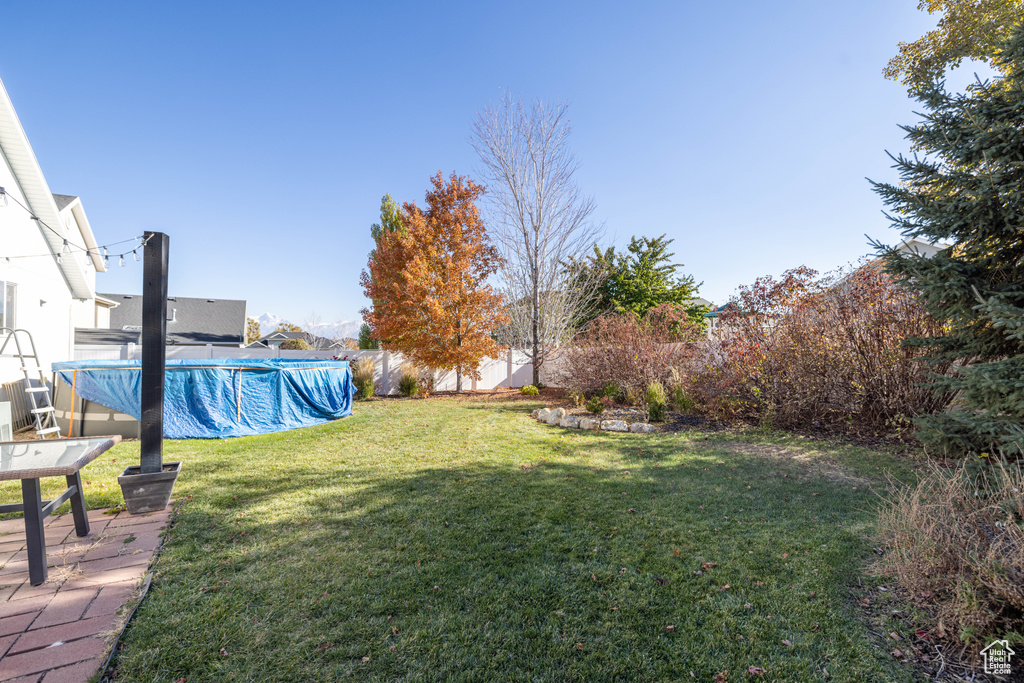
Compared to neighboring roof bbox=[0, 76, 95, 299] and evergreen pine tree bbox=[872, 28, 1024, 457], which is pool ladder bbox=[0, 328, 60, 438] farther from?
evergreen pine tree bbox=[872, 28, 1024, 457]

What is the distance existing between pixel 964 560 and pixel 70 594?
503cm

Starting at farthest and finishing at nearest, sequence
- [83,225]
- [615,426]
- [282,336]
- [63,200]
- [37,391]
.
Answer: [282,336], [83,225], [63,200], [615,426], [37,391]

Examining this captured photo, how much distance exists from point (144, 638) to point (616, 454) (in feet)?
16.8

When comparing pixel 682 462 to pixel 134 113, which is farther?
pixel 134 113

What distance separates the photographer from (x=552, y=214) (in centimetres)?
1327

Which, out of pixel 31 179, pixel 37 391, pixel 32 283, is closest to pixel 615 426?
pixel 37 391

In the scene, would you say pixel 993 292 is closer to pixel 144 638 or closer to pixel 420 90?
pixel 144 638

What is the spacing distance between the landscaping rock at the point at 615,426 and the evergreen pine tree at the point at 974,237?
13.3 ft

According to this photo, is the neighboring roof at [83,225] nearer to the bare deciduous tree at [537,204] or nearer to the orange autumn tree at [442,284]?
the orange autumn tree at [442,284]

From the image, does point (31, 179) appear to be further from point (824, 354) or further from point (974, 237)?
point (824, 354)

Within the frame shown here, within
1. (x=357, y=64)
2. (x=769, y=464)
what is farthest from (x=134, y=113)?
(x=769, y=464)

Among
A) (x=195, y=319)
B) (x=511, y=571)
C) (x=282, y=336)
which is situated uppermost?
(x=195, y=319)

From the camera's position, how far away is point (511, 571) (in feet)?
8.54

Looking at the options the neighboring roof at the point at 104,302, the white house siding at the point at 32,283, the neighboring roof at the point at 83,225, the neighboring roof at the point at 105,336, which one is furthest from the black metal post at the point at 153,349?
the neighboring roof at the point at 104,302
